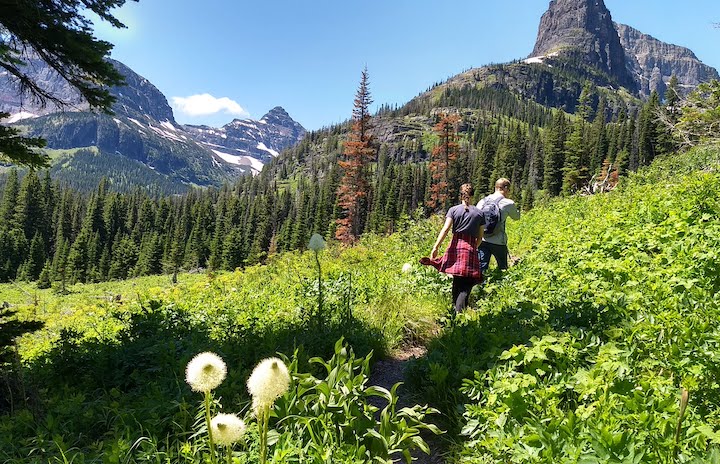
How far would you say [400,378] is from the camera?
445 cm

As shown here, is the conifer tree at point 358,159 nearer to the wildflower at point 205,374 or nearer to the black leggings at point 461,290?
the black leggings at point 461,290

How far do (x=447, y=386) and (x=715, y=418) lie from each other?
1781mm

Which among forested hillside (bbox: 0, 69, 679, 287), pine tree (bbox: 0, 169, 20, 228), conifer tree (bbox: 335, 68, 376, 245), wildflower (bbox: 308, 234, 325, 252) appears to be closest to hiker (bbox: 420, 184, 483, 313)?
wildflower (bbox: 308, 234, 325, 252)

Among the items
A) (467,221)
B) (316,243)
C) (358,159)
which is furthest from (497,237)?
(358,159)

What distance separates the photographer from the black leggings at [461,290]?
5.95m

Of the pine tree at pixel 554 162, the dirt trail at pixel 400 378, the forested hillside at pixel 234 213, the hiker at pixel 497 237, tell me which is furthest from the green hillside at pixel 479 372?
the pine tree at pixel 554 162

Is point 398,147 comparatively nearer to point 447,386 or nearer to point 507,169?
point 507,169

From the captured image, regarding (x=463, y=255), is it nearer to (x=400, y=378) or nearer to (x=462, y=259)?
(x=462, y=259)

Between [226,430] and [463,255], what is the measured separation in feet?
16.7

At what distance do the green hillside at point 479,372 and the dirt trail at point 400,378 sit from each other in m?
0.12

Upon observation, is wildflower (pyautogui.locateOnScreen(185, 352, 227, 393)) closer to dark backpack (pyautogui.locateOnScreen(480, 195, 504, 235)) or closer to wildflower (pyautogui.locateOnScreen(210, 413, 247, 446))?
wildflower (pyautogui.locateOnScreen(210, 413, 247, 446))

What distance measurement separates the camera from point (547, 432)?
2.16 meters

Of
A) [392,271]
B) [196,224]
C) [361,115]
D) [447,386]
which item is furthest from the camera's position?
[196,224]

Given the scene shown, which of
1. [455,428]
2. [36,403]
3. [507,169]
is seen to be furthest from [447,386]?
[507,169]
